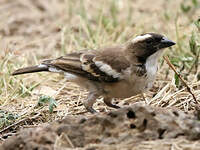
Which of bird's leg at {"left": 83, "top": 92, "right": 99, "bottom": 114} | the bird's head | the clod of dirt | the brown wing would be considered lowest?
bird's leg at {"left": 83, "top": 92, "right": 99, "bottom": 114}

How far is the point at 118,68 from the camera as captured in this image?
4.98 m

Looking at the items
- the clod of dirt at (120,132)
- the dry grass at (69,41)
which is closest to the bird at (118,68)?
the dry grass at (69,41)

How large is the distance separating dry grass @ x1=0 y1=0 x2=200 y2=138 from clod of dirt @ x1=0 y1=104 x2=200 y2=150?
4.73 ft

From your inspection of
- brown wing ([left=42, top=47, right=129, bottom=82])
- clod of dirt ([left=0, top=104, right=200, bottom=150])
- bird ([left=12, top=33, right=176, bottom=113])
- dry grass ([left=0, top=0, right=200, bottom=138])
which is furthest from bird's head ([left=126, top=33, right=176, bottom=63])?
clod of dirt ([left=0, top=104, right=200, bottom=150])

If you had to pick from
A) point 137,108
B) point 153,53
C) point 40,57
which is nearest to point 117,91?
point 153,53

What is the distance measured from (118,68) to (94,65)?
1.17 ft

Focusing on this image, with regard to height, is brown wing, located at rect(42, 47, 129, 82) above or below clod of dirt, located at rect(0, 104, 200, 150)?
above

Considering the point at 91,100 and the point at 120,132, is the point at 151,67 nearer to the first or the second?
the point at 91,100

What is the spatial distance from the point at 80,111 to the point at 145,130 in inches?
77.4

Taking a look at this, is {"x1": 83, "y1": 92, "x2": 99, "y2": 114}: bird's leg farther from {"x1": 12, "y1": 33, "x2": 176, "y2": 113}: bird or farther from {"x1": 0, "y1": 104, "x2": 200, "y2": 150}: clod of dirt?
{"x1": 0, "y1": 104, "x2": 200, "y2": 150}: clod of dirt

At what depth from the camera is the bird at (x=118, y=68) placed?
4.93m

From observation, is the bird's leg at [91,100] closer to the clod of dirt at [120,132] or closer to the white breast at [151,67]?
the white breast at [151,67]

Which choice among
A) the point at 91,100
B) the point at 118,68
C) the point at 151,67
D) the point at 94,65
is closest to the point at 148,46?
the point at 151,67

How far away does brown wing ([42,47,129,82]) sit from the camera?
5.01m
